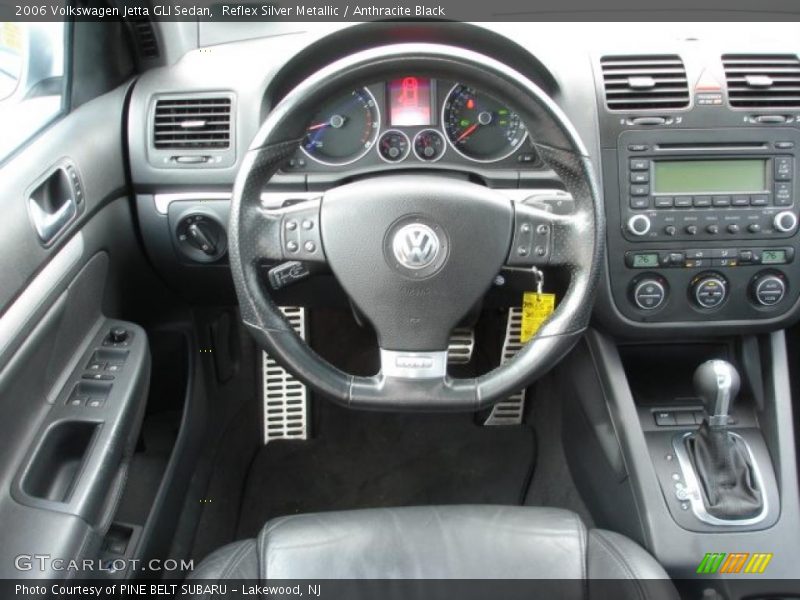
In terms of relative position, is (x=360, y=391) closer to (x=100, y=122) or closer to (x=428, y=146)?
(x=428, y=146)

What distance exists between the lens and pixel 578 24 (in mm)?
1640

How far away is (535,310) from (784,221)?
1.88 feet

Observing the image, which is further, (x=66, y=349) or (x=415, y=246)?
(x=66, y=349)

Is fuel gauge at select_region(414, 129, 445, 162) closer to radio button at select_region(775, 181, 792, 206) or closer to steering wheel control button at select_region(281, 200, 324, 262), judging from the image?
steering wheel control button at select_region(281, 200, 324, 262)

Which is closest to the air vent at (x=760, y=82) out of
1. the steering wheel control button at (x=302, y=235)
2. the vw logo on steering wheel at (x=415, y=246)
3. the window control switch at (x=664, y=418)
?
the window control switch at (x=664, y=418)

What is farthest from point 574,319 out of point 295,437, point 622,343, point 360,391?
point 295,437

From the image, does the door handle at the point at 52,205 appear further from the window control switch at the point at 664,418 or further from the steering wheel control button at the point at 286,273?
the window control switch at the point at 664,418

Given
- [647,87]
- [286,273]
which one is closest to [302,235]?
[286,273]

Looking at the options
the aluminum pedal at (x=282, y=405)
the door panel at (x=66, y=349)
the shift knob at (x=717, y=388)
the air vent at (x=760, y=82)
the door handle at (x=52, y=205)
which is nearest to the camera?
the door panel at (x=66, y=349)

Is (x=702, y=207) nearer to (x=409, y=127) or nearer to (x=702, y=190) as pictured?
(x=702, y=190)

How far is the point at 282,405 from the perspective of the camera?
2.09m

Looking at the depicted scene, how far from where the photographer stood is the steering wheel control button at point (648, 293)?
5.09 ft

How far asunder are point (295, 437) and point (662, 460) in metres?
1.00

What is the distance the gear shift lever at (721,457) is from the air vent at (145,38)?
51.5 inches
